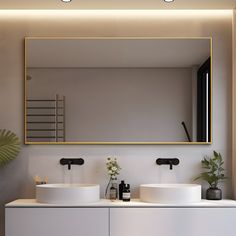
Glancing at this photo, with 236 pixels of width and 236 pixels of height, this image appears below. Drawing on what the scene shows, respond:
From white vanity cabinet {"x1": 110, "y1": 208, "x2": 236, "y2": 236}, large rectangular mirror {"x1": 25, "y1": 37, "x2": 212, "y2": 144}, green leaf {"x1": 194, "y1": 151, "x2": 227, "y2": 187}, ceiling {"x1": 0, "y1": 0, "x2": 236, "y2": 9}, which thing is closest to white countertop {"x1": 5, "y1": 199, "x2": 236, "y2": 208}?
white vanity cabinet {"x1": 110, "y1": 208, "x2": 236, "y2": 236}

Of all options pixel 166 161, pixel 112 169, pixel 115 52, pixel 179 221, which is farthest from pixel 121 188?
pixel 115 52

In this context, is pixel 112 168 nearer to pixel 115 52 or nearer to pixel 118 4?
A: pixel 115 52

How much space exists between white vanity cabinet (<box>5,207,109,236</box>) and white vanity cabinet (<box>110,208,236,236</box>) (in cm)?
16

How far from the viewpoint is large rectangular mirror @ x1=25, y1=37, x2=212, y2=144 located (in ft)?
13.6

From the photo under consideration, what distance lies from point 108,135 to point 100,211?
0.75m

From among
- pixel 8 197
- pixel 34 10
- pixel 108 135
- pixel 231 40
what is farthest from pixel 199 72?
pixel 8 197

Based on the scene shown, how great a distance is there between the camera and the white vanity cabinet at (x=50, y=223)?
361 cm

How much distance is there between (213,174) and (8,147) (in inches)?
65.4

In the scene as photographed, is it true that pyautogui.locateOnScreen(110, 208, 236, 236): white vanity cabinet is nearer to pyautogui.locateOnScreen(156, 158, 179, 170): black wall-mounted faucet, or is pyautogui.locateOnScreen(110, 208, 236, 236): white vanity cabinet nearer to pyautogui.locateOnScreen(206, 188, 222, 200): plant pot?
pyautogui.locateOnScreen(206, 188, 222, 200): plant pot

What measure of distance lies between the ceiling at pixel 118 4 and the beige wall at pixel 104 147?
11 centimetres

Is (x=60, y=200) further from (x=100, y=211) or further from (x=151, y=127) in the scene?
(x=151, y=127)

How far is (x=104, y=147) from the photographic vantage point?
13.6ft

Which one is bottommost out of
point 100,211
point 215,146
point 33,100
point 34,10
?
point 100,211

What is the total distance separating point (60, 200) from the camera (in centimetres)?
365
